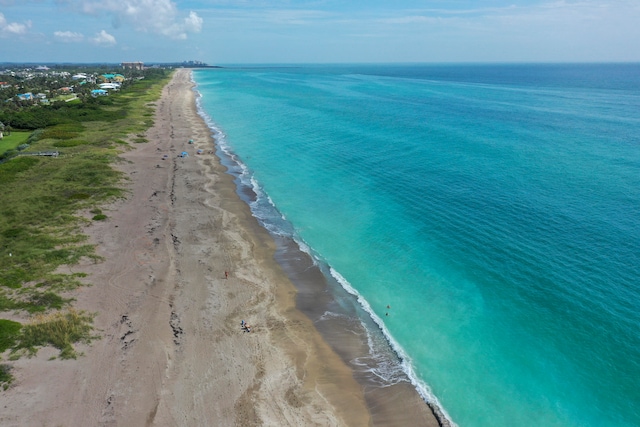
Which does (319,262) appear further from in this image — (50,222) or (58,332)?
(50,222)

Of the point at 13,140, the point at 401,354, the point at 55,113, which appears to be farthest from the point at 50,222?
the point at 55,113

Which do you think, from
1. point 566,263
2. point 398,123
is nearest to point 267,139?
point 398,123

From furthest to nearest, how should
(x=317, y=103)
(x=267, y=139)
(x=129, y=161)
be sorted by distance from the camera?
(x=317, y=103) < (x=267, y=139) < (x=129, y=161)

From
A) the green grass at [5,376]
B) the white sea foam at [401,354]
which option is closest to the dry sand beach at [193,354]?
the green grass at [5,376]

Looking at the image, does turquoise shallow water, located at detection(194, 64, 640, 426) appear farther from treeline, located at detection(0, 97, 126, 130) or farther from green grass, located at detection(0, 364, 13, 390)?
treeline, located at detection(0, 97, 126, 130)

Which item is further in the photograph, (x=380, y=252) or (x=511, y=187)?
(x=511, y=187)

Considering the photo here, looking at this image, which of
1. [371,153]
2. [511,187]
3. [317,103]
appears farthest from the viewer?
[317,103]

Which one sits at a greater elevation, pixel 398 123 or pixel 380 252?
pixel 398 123

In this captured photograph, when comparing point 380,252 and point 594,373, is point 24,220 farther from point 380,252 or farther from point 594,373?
point 594,373
